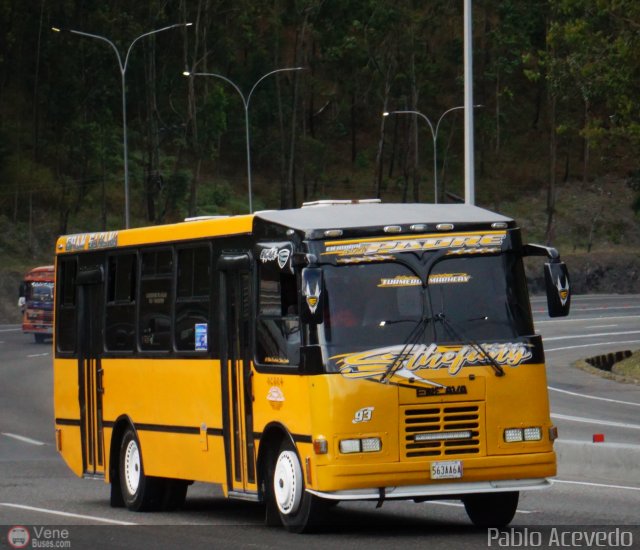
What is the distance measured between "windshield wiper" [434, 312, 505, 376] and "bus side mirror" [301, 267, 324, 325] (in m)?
1.13

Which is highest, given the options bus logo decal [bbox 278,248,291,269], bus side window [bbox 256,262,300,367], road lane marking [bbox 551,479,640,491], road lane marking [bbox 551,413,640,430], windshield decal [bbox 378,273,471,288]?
bus logo decal [bbox 278,248,291,269]

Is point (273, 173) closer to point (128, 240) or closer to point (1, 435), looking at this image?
point (1, 435)

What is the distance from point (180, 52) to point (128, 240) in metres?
72.3

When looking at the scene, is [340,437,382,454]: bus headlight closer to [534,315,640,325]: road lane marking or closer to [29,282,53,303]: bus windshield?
[29,282,53,303]: bus windshield

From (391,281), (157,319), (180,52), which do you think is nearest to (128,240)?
(157,319)

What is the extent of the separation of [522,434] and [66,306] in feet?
24.3

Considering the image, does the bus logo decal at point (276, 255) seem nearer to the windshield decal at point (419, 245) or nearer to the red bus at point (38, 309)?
the windshield decal at point (419, 245)

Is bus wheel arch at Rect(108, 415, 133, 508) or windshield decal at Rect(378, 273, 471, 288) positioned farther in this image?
bus wheel arch at Rect(108, 415, 133, 508)

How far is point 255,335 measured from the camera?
45.2 feet

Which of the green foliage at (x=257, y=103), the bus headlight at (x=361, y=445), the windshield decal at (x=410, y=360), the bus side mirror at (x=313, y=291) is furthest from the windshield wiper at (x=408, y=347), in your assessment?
the green foliage at (x=257, y=103)

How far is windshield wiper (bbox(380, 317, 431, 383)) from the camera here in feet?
41.3

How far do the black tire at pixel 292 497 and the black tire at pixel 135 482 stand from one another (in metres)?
3.15

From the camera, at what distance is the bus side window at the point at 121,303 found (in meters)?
16.6

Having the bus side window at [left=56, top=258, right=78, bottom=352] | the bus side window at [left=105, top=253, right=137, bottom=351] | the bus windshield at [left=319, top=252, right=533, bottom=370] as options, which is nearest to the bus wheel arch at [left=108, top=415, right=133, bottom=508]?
the bus side window at [left=105, top=253, right=137, bottom=351]
